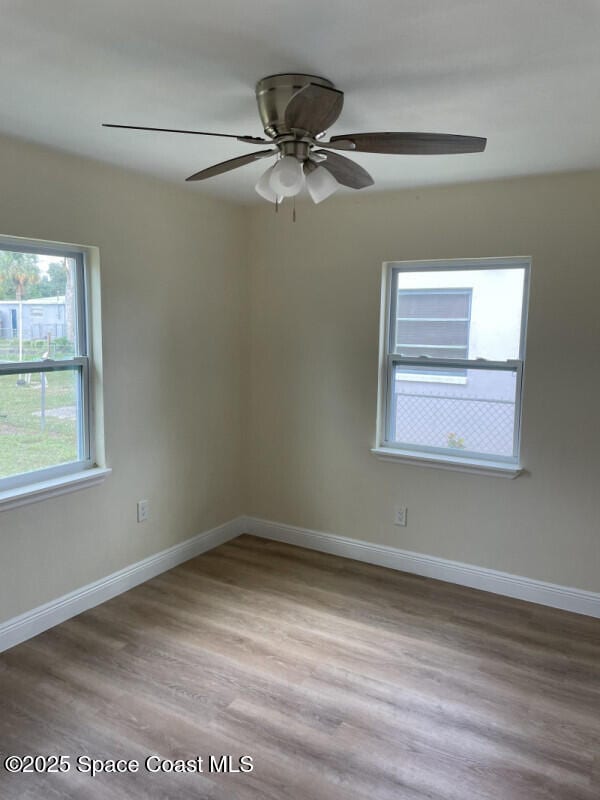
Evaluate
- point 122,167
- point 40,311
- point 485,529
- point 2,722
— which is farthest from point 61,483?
point 485,529

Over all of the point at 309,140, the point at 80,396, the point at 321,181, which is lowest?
the point at 80,396

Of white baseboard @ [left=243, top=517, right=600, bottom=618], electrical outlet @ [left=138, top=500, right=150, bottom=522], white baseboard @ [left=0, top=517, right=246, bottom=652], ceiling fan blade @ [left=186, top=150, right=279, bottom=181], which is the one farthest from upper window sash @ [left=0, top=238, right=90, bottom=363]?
white baseboard @ [left=243, top=517, right=600, bottom=618]

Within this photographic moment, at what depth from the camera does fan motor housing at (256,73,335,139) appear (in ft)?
6.20

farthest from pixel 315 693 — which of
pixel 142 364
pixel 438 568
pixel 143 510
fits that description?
pixel 142 364

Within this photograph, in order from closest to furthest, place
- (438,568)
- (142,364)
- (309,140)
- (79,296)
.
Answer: (309,140)
(79,296)
(142,364)
(438,568)

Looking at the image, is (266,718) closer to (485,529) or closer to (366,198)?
(485,529)

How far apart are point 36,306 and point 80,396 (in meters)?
0.53

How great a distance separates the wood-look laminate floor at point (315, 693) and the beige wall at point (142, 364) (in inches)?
15.4

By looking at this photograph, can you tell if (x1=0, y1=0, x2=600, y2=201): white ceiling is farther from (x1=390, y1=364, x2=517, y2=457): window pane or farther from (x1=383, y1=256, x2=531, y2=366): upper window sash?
(x1=390, y1=364, x2=517, y2=457): window pane

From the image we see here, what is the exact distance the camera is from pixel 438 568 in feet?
11.9

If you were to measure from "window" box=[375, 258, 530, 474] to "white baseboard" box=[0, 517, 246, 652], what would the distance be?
1.34 m

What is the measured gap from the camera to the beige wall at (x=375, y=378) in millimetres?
3113

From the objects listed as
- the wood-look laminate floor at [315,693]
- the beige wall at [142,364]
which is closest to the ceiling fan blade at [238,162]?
the beige wall at [142,364]

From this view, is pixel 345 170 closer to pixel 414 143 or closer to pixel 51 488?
pixel 414 143
